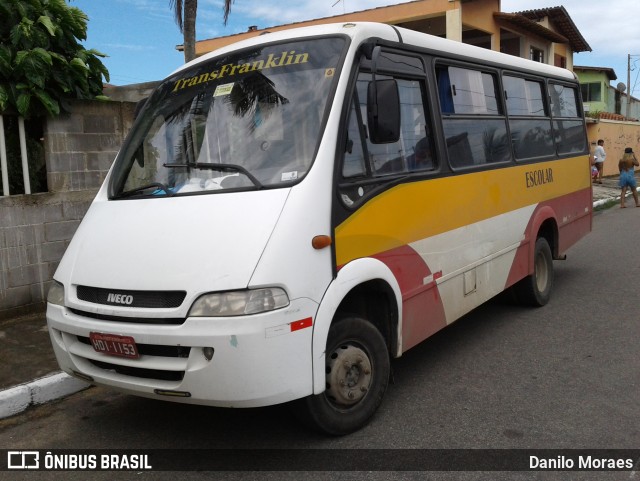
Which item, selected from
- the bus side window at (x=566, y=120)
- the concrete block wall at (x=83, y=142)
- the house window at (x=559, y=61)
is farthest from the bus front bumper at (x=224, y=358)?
the house window at (x=559, y=61)

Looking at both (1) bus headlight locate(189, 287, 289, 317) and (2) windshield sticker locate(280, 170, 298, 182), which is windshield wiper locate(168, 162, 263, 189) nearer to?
(2) windshield sticker locate(280, 170, 298, 182)

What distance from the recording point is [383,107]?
12.1 feet

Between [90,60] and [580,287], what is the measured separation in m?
6.38

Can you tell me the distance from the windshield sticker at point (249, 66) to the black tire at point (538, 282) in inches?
148

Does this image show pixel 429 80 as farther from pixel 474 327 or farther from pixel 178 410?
pixel 178 410

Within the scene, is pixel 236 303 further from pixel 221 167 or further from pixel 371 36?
pixel 371 36

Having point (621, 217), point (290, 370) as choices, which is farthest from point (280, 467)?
point (621, 217)

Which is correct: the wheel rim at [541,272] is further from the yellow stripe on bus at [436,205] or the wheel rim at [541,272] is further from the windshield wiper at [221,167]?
the windshield wiper at [221,167]

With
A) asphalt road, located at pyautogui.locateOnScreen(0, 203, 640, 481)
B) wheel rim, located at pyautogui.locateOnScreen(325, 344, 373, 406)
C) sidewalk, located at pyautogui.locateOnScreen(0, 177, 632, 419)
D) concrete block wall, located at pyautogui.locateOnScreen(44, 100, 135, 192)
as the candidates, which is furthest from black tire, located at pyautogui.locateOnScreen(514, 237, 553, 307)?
concrete block wall, located at pyautogui.locateOnScreen(44, 100, 135, 192)

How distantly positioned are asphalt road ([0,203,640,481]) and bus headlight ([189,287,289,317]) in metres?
0.92

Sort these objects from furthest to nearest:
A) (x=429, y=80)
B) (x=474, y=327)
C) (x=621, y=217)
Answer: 1. (x=621, y=217)
2. (x=474, y=327)
3. (x=429, y=80)

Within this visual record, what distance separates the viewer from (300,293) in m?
3.20

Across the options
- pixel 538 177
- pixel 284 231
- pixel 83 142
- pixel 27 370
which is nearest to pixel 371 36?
pixel 284 231

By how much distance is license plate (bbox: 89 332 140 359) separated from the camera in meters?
3.26
